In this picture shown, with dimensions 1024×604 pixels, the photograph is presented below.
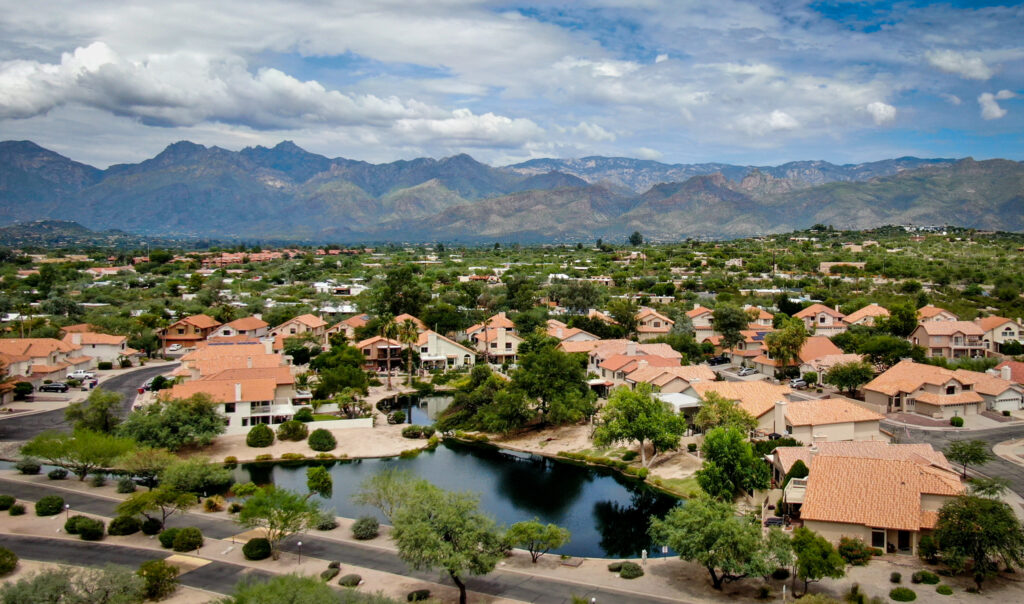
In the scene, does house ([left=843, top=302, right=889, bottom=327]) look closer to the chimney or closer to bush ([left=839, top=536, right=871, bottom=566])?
the chimney

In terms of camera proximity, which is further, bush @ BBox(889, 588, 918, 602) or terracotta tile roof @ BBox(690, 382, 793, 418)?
terracotta tile roof @ BBox(690, 382, 793, 418)

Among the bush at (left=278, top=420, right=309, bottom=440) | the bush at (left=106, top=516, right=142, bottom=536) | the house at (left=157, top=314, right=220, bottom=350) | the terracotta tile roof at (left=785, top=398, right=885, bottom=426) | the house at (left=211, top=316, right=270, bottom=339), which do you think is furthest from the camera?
the house at (left=157, top=314, right=220, bottom=350)

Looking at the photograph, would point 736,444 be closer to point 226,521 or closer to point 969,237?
point 226,521

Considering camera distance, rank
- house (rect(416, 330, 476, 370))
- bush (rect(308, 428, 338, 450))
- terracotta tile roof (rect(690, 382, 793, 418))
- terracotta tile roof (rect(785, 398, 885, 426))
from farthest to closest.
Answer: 1. house (rect(416, 330, 476, 370))
2. bush (rect(308, 428, 338, 450))
3. terracotta tile roof (rect(690, 382, 793, 418))
4. terracotta tile roof (rect(785, 398, 885, 426))

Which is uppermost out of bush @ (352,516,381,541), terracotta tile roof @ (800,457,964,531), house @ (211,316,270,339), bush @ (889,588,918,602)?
house @ (211,316,270,339)

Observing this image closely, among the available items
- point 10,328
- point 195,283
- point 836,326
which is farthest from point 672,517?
point 195,283

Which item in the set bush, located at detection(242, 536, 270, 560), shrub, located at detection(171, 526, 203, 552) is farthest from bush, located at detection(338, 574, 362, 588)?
shrub, located at detection(171, 526, 203, 552)

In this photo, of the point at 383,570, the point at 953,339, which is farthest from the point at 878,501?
the point at 953,339

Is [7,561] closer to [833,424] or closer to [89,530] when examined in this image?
[89,530]
